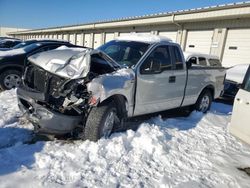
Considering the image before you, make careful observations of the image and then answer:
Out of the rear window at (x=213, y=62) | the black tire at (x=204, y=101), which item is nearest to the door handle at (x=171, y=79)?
the black tire at (x=204, y=101)

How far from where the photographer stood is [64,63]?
4.72m

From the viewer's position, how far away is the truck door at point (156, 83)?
537 cm

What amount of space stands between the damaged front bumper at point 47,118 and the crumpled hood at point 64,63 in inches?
20.9

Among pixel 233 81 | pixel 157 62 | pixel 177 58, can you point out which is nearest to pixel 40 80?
pixel 157 62

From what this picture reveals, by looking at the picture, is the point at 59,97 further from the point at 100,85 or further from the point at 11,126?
the point at 11,126

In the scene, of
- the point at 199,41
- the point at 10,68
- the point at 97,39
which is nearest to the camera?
the point at 10,68

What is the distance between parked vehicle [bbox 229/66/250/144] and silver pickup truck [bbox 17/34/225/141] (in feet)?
5.46

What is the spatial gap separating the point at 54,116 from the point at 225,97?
8301 millimetres

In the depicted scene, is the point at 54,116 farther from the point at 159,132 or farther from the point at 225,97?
the point at 225,97

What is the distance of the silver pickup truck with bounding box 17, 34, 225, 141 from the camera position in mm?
4375

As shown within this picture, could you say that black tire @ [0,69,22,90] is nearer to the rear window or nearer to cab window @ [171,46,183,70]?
cab window @ [171,46,183,70]

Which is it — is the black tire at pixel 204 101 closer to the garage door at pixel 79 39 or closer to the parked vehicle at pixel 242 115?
the parked vehicle at pixel 242 115

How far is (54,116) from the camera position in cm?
422

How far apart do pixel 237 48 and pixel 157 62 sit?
9412mm
